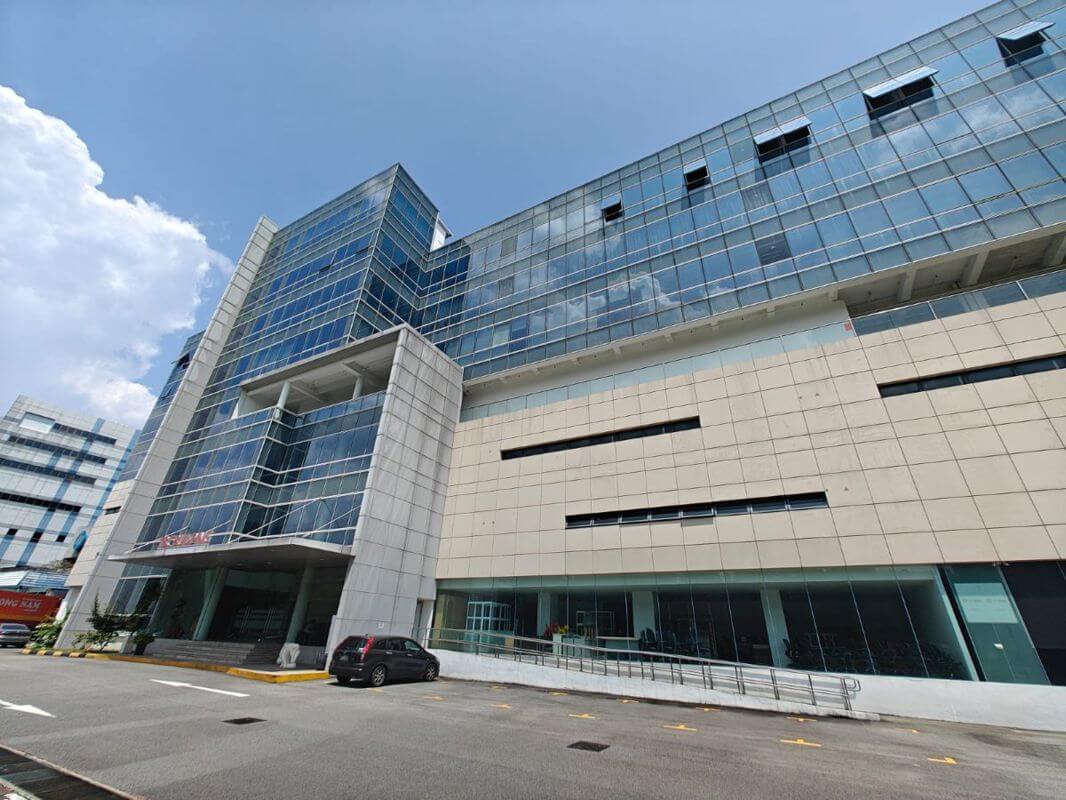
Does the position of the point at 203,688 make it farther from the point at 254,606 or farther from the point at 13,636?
the point at 13,636

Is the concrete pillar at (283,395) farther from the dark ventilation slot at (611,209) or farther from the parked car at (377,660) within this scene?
the dark ventilation slot at (611,209)

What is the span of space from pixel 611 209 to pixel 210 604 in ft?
120

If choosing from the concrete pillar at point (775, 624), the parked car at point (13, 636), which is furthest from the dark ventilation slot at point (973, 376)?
the parked car at point (13, 636)

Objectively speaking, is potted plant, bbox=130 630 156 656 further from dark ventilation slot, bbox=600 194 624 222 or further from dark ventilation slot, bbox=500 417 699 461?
dark ventilation slot, bbox=600 194 624 222

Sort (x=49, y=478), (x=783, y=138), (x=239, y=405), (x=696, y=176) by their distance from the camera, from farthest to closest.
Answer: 1. (x=49, y=478)
2. (x=239, y=405)
3. (x=696, y=176)
4. (x=783, y=138)

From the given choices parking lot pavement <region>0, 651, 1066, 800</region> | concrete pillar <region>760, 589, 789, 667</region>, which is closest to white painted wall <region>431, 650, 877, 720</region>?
parking lot pavement <region>0, 651, 1066, 800</region>

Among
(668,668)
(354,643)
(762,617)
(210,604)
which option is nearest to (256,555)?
(210,604)

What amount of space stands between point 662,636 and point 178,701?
1668 centimetres

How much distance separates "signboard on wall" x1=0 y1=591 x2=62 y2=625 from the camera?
120 ft

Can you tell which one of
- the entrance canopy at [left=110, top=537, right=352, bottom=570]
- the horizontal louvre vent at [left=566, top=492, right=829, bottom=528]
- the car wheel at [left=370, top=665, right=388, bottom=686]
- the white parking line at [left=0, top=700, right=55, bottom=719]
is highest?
the horizontal louvre vent at [left=566, top=492, right=829, bottom=528]

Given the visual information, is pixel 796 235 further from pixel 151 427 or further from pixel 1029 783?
pixel 151 427

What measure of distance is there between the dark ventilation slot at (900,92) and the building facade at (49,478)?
89944 millimetres

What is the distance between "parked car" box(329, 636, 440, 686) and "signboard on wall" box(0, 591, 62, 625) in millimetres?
41308

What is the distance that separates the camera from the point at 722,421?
22.0 meters
